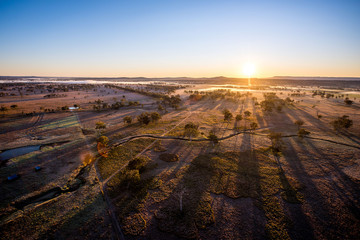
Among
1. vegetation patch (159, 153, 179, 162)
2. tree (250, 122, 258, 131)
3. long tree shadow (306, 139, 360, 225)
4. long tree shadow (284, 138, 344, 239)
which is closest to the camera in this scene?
long tree shadow (284, 138, 344, 239)

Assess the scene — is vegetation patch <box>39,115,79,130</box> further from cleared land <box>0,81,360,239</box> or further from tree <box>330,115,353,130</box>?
tree <box>330,115,353,130</box>

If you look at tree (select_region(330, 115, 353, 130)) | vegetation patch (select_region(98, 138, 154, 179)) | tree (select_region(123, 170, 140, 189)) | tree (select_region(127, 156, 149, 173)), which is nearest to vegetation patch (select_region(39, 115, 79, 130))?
vegetation patch (select_region(98, 138, 154, 179))

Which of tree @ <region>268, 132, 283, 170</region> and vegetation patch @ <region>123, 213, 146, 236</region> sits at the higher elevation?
tree @ <region>268, 132, 283, 170</region>

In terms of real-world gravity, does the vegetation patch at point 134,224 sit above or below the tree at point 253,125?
below

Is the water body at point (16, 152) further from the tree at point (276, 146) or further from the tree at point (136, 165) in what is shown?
the tree at point (276, 146)

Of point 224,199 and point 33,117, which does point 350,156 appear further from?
point 33,117

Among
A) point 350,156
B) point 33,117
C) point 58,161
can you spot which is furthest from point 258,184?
point 33,117

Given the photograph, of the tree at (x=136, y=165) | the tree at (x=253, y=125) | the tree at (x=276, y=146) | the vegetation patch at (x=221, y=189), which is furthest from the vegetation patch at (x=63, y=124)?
the tree at (x=276, y=146)

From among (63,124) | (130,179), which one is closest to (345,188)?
(130,179)
